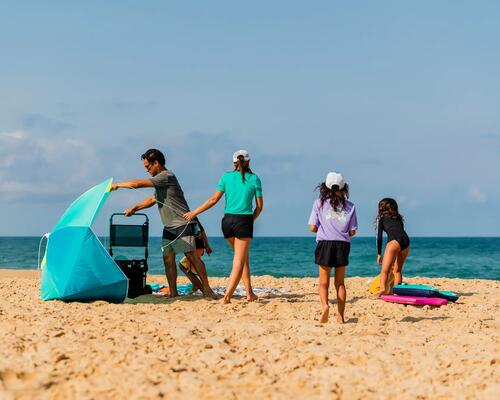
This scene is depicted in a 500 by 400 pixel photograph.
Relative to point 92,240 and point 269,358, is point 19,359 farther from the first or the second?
point 92,240

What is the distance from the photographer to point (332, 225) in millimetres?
6555

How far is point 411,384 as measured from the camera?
14.8 ft

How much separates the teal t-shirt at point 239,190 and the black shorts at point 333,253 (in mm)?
1473

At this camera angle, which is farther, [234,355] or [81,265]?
[81,265]

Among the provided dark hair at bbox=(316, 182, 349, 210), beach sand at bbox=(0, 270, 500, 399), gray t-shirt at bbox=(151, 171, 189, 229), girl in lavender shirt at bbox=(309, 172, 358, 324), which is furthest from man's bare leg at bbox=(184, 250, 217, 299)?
dark hair at bbox=(316, 182, 349, 210)

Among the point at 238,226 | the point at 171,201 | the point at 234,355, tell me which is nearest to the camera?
the point at 234,355

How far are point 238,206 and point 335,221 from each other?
1.58m

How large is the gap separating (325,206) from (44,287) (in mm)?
3480

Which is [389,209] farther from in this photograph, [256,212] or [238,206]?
[238,206]

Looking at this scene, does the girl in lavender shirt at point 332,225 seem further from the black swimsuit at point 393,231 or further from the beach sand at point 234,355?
the black swimsuit at point 393,231

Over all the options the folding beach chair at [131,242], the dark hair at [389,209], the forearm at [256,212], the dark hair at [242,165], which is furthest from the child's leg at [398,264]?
the folding beach chair at [131,242]

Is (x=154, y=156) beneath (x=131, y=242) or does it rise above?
above

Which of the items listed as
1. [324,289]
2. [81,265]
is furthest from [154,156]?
[324,289]

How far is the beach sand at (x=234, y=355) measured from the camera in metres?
4.24
